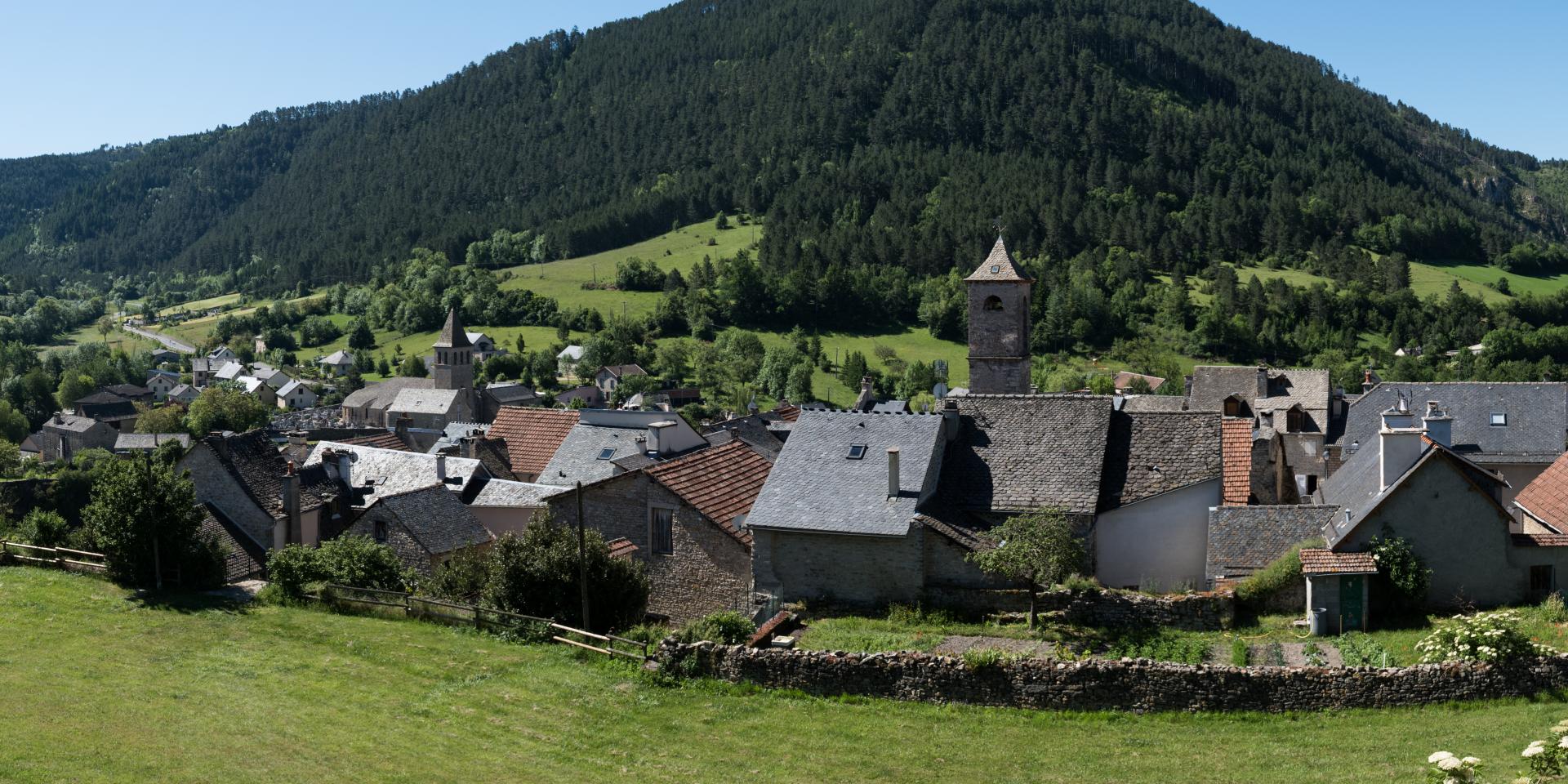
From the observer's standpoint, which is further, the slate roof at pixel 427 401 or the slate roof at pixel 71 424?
the slate roof at pixel 71 424

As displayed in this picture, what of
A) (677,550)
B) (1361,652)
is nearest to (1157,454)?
(1361,652)

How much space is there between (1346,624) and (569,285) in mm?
163235

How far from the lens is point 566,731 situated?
17.9 m

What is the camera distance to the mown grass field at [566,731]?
15.6 meters

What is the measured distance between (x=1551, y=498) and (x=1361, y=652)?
1087 centimetres

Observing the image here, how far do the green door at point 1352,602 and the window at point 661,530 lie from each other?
1430 centimetres

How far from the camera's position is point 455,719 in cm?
1858

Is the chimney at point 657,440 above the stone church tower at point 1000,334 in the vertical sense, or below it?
below

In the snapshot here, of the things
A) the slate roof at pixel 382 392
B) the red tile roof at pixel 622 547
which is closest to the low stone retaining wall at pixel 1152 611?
the red tile roof at pixel 622 547

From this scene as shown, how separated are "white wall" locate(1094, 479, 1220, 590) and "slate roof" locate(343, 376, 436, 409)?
100805mm

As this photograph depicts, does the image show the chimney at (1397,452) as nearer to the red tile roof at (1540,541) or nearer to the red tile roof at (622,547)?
the red tile roof at (1540,541)

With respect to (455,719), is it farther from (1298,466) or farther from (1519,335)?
(1519,335)

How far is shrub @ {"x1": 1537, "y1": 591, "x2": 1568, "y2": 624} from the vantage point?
20719 millimetres

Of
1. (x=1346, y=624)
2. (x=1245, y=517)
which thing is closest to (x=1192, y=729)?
(x=1346, y=624)
